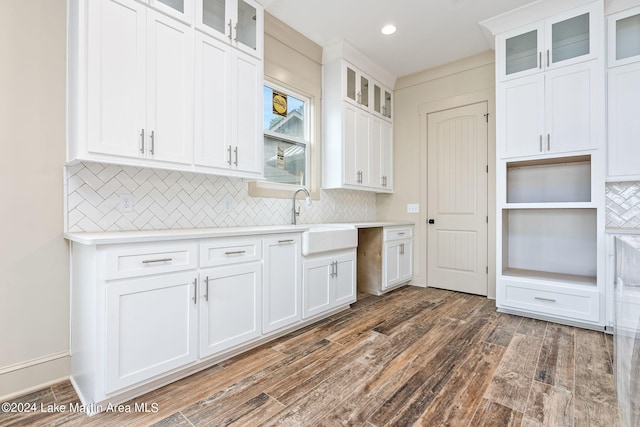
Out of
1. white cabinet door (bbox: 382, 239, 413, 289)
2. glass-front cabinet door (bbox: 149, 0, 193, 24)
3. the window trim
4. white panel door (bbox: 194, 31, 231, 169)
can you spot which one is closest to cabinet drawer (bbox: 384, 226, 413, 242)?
white cabinet door (bbox: 382, 239, 413, 289)

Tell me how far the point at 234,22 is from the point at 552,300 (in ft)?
12.6

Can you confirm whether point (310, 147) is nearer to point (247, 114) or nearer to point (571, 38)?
point (247, 114)

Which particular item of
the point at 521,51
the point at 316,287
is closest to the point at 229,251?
the point at 316,287

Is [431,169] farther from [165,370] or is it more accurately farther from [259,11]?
[165,370]

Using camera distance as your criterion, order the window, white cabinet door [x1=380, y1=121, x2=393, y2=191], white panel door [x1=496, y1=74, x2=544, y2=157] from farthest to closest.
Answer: white cabinet door [x1=380, y1=121, x2=393, y2=191] < the window < white panel door [x1=496, y1=74, x2=544, y2=157]

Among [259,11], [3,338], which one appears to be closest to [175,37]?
[259,11]

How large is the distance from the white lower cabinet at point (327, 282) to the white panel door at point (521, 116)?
202cm

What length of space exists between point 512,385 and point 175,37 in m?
3.19

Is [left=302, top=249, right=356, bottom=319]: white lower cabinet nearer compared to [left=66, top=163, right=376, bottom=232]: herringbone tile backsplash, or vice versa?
[left=66, top=163, right=376, bottom=232]: herringbone tile backsplash

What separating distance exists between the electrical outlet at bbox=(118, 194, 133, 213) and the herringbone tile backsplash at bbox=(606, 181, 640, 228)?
4.30 metres

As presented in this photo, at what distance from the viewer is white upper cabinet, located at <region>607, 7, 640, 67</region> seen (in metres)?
2.74

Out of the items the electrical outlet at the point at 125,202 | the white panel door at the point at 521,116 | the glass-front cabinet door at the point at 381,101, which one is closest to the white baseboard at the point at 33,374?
the electrical outlet at the point at 125,202

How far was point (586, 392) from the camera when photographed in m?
1.81

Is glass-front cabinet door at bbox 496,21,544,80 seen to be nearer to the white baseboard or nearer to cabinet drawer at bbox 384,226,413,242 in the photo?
cabinet drawer at bbox 384,226,413,242
